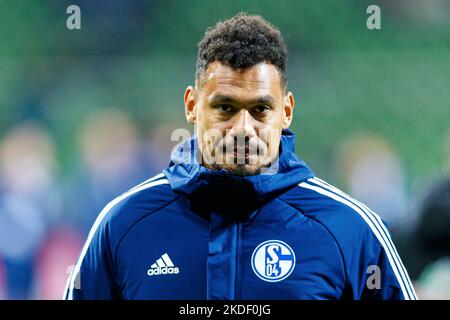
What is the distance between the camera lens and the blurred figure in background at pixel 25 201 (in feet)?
14.9

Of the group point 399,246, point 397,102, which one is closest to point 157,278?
point 399,246

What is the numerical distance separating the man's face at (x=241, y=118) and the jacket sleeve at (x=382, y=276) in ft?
1.23

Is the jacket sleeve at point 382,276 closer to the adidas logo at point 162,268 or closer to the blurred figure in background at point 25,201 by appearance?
the adidas logo at point 162,268

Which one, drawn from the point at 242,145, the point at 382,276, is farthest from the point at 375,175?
the point at 242,145

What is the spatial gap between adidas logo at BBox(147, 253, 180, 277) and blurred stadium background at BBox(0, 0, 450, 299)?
2.72 metres

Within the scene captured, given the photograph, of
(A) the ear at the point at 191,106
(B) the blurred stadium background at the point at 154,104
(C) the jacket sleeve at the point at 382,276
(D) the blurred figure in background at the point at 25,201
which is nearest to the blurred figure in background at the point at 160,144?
(B) the blurred stadium background at the point at 154,104

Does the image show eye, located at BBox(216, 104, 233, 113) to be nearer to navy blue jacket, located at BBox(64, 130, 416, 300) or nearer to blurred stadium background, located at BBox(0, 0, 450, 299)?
navy blue jacket, located at BBox(64, 130, 416, 300)

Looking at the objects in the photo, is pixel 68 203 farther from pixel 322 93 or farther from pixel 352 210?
pixel 352 210

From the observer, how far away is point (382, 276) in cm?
196

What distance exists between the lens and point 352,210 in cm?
203

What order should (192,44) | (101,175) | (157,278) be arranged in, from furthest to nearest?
(192,44) < (101,175) < (157,278)

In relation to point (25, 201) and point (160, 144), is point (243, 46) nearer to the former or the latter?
point (160, 144)

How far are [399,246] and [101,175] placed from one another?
6.43 feet

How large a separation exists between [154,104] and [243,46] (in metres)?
3.16
